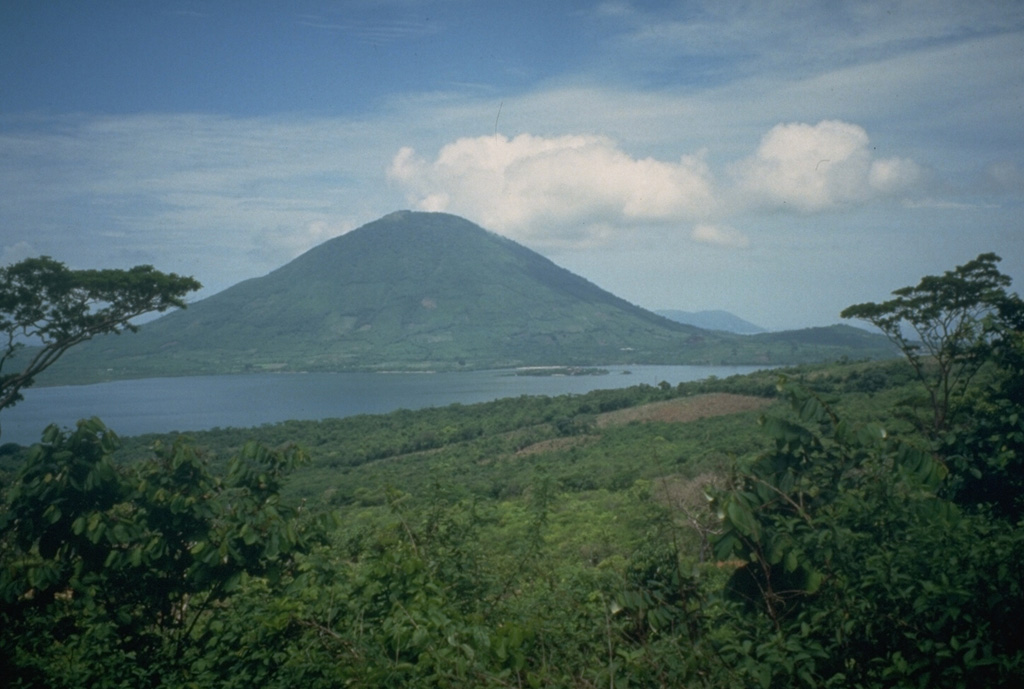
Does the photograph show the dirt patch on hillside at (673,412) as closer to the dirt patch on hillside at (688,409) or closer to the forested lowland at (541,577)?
the dirt patch on hillside at (688,409)

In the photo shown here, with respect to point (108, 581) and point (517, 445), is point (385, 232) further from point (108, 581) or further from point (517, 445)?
point (108, 581)

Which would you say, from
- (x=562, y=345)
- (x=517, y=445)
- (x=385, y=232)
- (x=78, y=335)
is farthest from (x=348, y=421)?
(x=385, y=232)

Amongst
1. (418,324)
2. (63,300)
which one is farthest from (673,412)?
(418,324)

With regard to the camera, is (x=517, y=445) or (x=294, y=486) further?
(x=517, y=445)

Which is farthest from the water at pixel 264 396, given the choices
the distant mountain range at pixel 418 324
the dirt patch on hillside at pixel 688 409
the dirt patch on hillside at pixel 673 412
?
the dirt patch on hillside at pixel 688 409

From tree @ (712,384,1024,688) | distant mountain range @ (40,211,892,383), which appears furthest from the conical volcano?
tree @ (712,384,1024,688)
